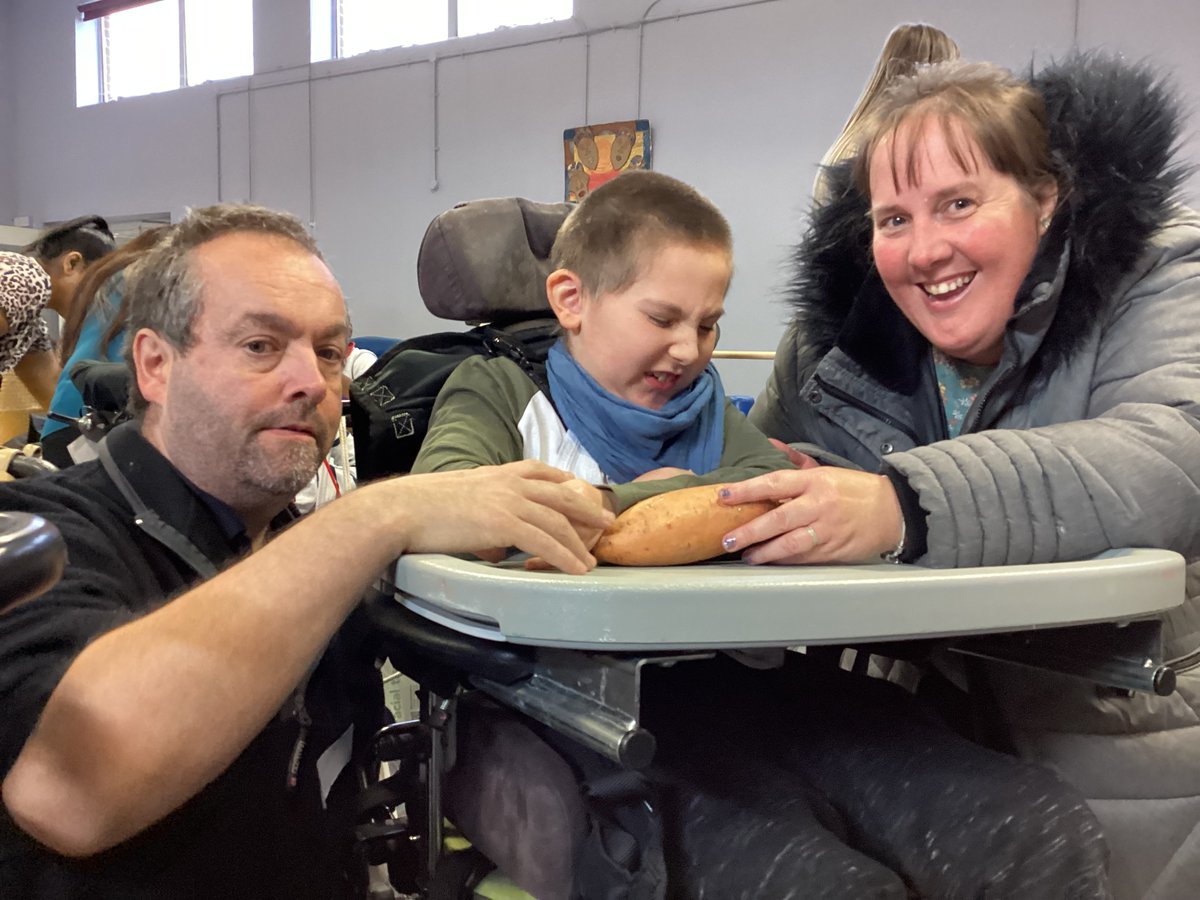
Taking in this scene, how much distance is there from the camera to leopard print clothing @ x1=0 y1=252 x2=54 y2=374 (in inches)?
96.8

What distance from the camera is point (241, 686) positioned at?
2.50 ft

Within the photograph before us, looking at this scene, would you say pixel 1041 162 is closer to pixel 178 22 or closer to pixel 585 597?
pixel 585 597

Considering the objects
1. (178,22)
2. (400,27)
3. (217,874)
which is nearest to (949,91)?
(217,874)

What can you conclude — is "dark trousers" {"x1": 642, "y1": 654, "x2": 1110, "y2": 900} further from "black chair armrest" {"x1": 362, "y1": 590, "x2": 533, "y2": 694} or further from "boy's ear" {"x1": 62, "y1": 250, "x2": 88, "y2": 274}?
"boy's ear" {"x1": 62, "y1": 250, "x2": 88, "y2": 274}

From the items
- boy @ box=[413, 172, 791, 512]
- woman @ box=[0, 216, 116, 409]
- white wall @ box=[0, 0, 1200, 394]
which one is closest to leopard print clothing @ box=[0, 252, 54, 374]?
woman @ box=[0, 216, 116, 409]

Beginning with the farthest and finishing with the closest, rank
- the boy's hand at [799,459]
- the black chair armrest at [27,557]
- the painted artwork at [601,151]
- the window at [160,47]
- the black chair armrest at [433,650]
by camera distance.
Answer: the window at [160,47] → the painted artwork at [601,151] → the boy's hand at [799,459] → the black chair armrest at [433,650] → the black chair armrest at [27,557]

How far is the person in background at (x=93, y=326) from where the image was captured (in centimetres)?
170

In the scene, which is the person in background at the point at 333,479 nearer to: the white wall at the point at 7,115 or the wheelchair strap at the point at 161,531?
the wheelchair strap at the point at 161,531

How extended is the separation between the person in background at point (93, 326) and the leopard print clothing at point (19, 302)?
42 cm

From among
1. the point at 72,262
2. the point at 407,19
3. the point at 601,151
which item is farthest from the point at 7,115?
the point at 72,262

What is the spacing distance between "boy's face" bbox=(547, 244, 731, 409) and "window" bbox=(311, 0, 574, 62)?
191 inches

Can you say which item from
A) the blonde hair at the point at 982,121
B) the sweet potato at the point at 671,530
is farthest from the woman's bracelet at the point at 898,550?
the blonde hair at the point at 982,121

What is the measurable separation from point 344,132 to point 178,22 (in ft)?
6.79

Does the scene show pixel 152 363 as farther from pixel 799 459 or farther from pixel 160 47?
Answer: pixel 160 47
